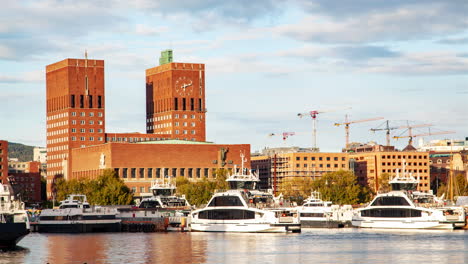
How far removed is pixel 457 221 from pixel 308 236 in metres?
32.8

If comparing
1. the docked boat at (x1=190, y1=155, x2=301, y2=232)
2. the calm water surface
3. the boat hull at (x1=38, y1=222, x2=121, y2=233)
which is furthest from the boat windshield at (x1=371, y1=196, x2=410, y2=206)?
the boat hull at (x1=38, y1=222, x2=121, y2=233)

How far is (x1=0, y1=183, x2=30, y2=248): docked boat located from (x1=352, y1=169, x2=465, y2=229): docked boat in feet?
241

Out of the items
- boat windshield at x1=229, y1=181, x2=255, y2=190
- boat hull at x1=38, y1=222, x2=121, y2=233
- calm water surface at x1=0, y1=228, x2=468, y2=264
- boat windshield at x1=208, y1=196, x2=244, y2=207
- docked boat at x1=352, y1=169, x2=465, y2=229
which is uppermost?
boat windshield at x1=229, y1=181, x2=255, y2=190

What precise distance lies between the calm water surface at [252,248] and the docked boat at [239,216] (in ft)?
13.8

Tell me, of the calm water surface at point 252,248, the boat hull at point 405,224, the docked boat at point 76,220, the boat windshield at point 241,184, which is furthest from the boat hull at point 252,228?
the docked boat at point 76,220

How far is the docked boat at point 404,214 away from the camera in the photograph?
18088 centimetres

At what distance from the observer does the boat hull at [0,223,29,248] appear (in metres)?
132

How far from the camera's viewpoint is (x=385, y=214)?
18588 cm

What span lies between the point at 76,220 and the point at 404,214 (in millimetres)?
63317

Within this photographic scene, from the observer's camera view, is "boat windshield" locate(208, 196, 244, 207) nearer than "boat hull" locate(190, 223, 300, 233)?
No

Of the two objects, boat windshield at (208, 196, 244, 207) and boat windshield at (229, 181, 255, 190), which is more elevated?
boat windshield at (229, 181, 255, 190)

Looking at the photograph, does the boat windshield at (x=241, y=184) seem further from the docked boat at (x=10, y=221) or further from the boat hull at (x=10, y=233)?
the boat hull at (x=10, y=233)

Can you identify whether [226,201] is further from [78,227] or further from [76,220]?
[76,220]

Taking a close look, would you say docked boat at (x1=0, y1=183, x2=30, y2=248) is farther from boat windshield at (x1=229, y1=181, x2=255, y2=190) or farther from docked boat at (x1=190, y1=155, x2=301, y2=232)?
boat windshield at (x1=229, y1=181, x2=255, y2=190)
